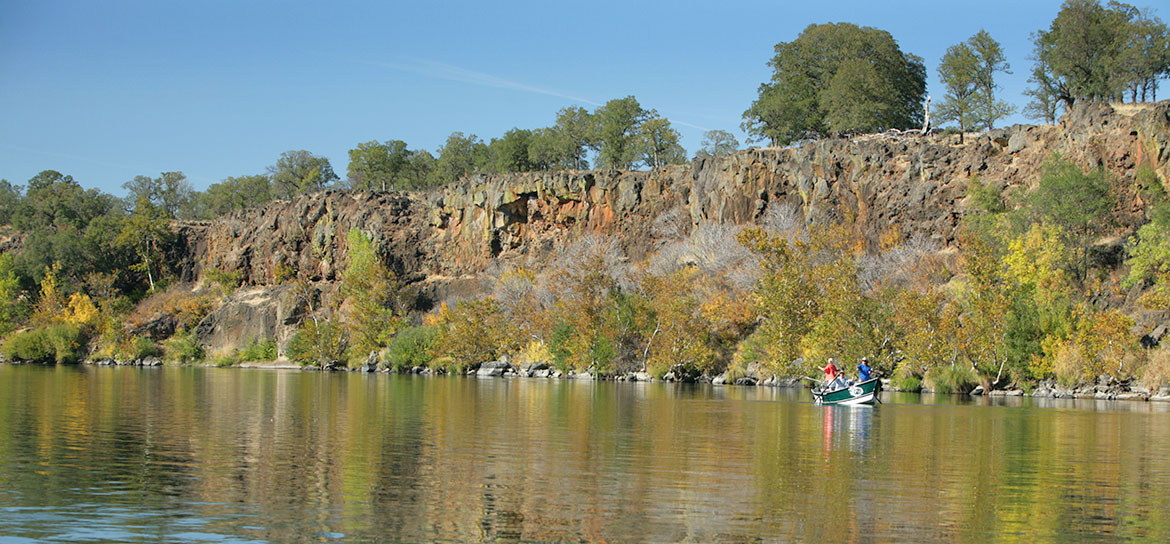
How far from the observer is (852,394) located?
47.4 meters

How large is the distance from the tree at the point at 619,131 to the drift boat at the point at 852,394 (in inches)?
2928

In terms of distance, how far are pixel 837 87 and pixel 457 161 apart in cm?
5960

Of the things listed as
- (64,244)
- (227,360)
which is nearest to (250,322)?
(227,360)

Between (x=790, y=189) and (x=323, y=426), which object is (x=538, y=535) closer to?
(x=323, y=426)

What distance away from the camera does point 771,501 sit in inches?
724

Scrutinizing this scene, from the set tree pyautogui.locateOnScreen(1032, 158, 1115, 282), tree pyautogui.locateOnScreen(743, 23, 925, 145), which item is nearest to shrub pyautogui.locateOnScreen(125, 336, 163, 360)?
tree pyautogui.locateOnScreen(743, 23, 925, 145)

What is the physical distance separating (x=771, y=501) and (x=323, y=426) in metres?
18.5

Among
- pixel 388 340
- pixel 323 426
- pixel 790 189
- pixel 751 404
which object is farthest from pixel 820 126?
pixel 323 426

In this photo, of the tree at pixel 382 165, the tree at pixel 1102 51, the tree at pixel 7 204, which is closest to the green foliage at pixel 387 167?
the tree at pixel 382 165

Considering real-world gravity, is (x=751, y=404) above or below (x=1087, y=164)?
below

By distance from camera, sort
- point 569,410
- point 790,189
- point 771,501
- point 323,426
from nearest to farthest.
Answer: point 771,501 → point 323,426 → point 569,410 → point 790,189

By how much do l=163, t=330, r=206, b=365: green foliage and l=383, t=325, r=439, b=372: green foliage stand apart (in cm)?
3203

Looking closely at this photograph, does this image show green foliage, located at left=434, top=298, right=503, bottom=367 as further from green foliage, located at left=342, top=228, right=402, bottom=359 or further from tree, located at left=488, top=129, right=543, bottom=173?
tree, located at left=488, top=129, right=543, bottom=173

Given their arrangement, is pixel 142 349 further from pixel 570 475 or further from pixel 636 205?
pixel 570 475
